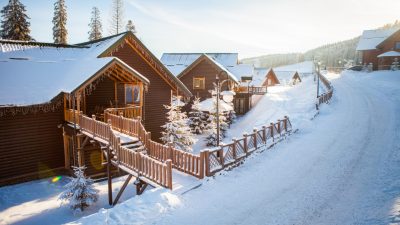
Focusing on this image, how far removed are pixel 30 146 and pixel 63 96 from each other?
151 inches

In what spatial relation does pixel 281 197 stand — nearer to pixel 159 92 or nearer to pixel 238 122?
pixel 159 92

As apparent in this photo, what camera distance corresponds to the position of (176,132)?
22.4 meters

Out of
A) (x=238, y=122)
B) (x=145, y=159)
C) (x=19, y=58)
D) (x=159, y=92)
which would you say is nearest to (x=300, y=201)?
(x=145, y=159)

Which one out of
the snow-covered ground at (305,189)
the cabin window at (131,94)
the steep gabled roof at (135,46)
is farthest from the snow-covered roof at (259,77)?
the cabin window at (131,94)

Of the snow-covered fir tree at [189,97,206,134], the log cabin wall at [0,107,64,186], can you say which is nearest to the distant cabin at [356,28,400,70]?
the snow-covered fir tree at [189,97,206,134]

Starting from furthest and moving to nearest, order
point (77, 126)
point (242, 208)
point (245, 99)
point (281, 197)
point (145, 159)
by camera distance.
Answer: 1. point (245, 99)
2. point (77, 126)
3. point (145, 159)
4. point (281, 197)
5. point (242, 208)

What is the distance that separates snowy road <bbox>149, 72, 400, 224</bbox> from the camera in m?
9.48

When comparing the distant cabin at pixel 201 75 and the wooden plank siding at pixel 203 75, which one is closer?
the distant cabin at pixel 201 75

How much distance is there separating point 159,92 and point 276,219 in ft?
52.3

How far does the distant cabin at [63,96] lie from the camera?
1697 cm

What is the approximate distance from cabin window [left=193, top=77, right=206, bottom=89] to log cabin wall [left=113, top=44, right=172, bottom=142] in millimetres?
13752

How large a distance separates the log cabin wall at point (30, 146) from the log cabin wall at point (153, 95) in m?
6.25

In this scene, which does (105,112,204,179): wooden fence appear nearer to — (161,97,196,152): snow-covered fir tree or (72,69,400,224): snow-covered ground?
(72,69,400,224): snow-covered ground

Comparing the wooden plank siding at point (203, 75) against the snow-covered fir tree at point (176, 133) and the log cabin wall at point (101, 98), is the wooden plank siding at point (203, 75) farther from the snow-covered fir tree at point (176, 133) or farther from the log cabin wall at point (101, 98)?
the log cabin wall at point (101, 98)
